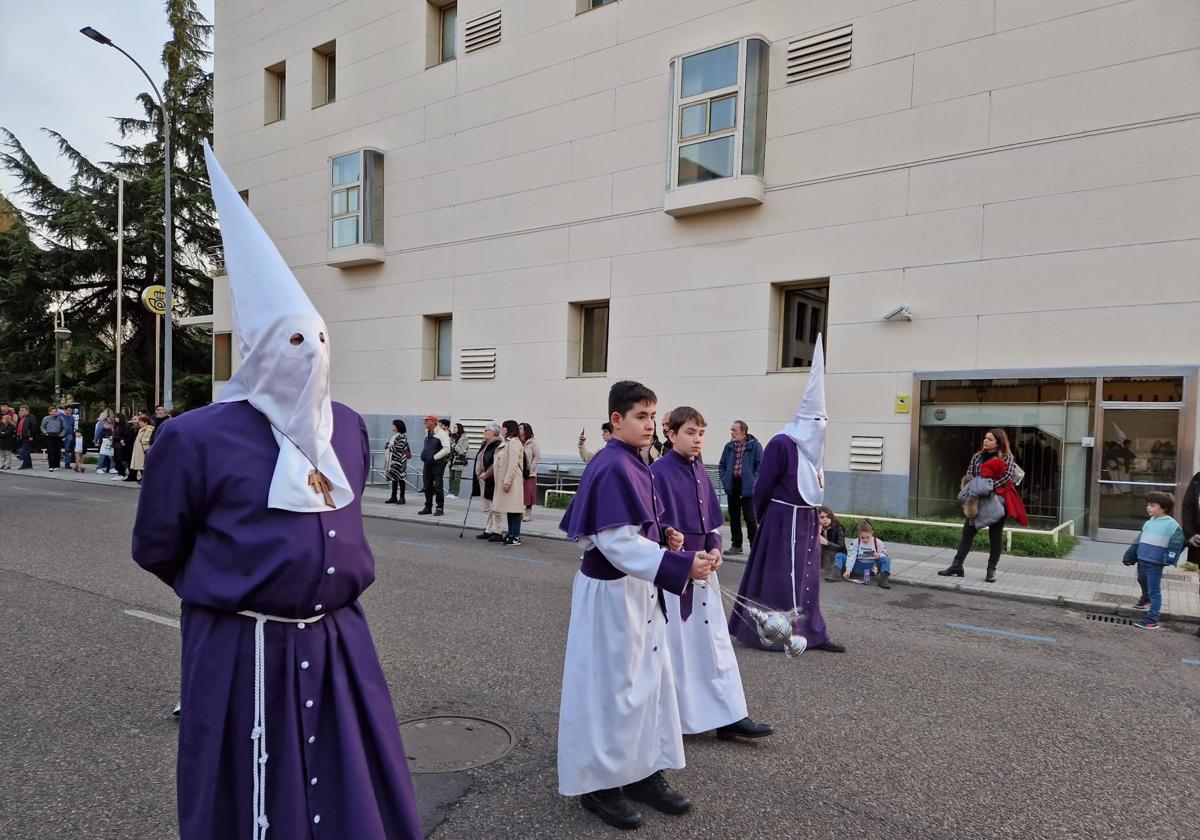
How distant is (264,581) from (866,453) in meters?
12.8

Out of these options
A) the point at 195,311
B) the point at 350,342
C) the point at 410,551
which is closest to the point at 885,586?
the point at 410,551

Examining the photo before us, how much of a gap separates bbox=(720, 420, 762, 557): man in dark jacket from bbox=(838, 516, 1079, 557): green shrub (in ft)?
6.14

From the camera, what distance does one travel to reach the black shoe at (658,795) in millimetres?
3438

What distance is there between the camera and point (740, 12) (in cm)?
1479

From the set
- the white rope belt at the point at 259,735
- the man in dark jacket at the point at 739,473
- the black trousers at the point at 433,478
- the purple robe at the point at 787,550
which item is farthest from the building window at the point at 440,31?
the white rope belt at the point at 259,735

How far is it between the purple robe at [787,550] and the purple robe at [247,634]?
4.31 m

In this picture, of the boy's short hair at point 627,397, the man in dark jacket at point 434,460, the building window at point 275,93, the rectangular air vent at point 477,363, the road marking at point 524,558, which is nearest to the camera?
the boy's short hair at point 627,397

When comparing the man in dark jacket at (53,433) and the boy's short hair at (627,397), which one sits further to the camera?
the man in dark jacket at (53,433)

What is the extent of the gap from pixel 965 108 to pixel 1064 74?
1.41 m

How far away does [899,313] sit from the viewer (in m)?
13.0

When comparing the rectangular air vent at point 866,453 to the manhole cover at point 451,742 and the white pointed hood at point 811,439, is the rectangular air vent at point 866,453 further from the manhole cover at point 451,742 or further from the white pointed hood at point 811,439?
the manhole cover at point 451,742

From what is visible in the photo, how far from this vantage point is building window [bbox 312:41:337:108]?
22.3 m

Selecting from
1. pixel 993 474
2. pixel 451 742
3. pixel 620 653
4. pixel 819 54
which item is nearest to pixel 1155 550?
pixel 993 474

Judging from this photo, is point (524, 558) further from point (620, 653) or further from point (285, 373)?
point (285, 373)
